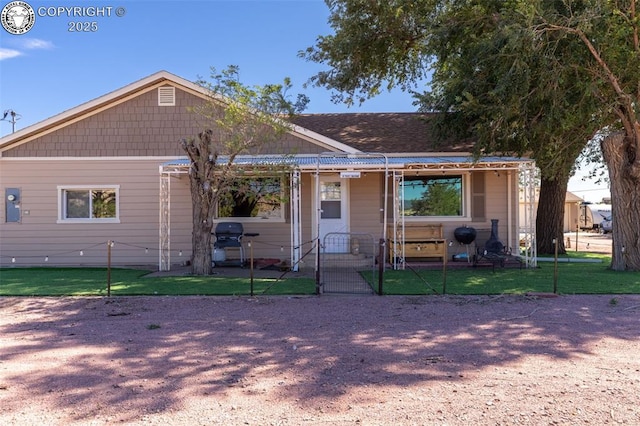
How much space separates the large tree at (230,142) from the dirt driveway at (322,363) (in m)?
3.45

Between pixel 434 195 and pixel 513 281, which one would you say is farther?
pixel 434 195

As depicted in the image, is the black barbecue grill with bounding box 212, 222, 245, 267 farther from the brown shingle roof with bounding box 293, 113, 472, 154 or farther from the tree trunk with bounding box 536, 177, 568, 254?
the tree trunk with bounding box 536, 177, 568, 254

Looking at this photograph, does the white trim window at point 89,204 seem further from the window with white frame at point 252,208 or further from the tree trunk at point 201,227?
the tree trunk at point 201,227

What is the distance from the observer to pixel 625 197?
40.2ft

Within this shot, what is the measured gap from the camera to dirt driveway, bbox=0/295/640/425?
3.81 metres

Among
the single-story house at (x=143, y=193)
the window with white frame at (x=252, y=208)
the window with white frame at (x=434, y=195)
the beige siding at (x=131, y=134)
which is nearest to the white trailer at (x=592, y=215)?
the window with white frame at (x=434, y=195)

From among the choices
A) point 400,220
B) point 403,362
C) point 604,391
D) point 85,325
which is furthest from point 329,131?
point 604,391

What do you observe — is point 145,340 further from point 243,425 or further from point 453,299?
point 453,299

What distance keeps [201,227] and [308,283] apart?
307 cm

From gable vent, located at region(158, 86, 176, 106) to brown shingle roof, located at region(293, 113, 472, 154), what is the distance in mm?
3752

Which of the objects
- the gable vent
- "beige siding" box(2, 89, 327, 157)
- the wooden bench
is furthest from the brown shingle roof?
the gable vent

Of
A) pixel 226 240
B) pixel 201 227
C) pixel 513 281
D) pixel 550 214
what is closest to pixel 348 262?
pixel 226 240

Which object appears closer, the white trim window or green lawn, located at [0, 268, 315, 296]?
green lawn, located at [0, 268, 315, 296]

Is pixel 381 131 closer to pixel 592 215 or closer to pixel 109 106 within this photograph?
pixel 109 106
